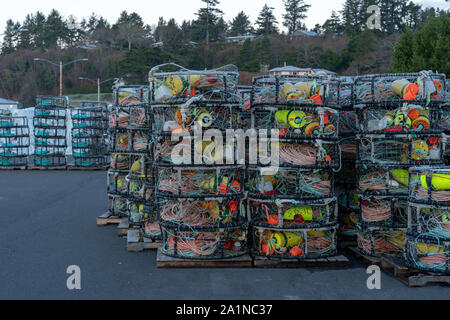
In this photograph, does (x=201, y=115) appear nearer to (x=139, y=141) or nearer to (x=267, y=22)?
(x=139, y=141)

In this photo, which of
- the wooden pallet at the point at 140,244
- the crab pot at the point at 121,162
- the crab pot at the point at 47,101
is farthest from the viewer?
the crab pot at the point at 47,101

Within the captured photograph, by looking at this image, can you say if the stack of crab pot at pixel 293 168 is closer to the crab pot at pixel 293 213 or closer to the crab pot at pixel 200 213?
the crab pot at pixel 293 213

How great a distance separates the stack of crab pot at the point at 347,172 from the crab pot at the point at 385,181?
26.5 inches

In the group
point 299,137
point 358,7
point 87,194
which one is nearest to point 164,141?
point 299,137

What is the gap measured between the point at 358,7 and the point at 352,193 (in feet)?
214

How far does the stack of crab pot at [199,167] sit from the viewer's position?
263 inches

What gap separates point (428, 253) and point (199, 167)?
3140 mm

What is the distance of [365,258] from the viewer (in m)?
6.99

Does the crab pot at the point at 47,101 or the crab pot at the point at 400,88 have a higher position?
the crab pot at the point at 47,101

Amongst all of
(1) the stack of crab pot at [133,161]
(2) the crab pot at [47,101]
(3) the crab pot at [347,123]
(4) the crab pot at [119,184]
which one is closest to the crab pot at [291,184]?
(3) the crab pot at [347,123]

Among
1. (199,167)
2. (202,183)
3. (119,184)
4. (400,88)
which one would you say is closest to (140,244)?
(202,183)

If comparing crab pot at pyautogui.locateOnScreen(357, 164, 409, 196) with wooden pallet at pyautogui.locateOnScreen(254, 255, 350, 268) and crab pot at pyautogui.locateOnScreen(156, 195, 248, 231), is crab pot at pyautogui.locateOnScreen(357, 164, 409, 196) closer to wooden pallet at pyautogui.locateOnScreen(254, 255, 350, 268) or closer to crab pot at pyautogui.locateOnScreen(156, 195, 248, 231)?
wooden pallet at pyautogui.locateOnScreen(254, 255, 350, 268)

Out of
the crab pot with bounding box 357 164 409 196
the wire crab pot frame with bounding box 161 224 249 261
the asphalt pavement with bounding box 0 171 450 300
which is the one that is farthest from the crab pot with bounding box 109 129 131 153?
the crab pot with bounding box 357 164 409 196

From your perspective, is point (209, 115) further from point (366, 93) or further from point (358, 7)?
point (358, 7)
